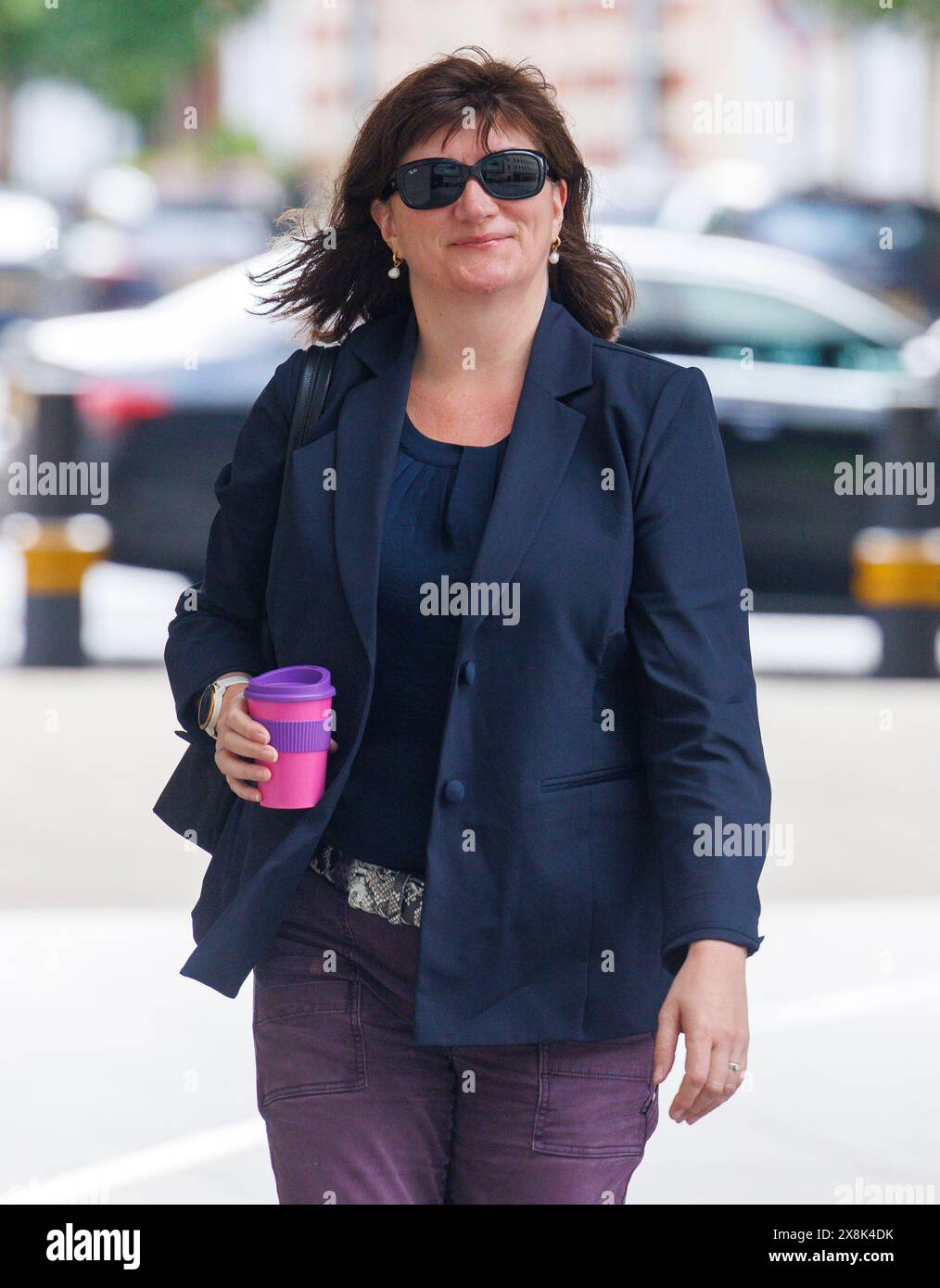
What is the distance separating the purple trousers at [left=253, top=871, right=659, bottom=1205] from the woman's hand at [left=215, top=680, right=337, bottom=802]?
0.49 ft

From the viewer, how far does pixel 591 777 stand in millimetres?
2639

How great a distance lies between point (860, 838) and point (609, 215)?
10696 millimetres

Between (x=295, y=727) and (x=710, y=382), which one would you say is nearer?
(x=295, y=727)

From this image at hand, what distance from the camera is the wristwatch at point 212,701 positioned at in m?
2.81

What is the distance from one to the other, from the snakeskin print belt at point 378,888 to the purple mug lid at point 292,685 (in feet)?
0.70

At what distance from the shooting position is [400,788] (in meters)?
2.68

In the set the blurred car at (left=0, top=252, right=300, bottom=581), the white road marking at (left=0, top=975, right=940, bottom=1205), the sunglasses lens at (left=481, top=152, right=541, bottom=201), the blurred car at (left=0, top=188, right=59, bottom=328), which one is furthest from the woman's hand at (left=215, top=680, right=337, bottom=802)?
the blurred car at (left=0, top=188, right=59, bottom=328)

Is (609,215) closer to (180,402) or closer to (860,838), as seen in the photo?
(180,402)

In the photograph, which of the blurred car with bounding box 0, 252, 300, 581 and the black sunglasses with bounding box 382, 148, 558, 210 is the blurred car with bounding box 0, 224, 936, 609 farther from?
the black sunglasses with bounding box 382, 148, 558, 210

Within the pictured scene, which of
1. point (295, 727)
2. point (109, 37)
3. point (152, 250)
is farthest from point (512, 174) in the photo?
point (109, 37)

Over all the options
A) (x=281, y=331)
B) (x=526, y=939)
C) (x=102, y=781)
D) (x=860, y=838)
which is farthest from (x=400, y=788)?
(x=281, y=331)

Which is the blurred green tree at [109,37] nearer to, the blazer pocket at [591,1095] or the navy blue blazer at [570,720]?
the navy blue blazer at [570,720]

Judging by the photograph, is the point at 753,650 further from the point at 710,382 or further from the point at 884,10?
the point at 884,10

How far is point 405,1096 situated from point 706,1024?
0.41m
